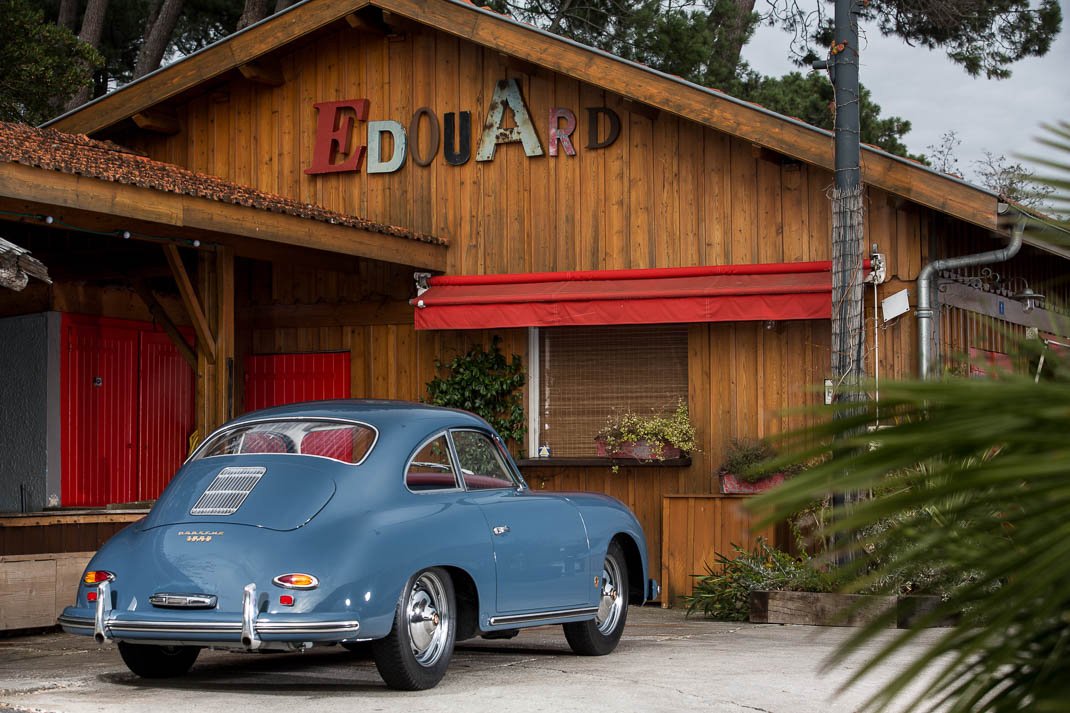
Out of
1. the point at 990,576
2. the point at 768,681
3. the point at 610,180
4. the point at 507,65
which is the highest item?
the point at 507,65

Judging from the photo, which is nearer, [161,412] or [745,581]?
[745,581]

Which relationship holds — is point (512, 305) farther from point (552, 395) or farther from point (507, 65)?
point (507, 65)

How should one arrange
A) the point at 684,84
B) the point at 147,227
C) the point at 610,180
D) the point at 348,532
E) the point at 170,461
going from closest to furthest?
1. the point at 348,532
2. the point at 147,227
3. the point at 684,84
4. the point at 610,180
5. the point at 170,461

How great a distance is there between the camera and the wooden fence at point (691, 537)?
1270cm

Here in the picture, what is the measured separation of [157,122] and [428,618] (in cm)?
1035

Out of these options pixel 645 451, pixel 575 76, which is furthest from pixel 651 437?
pixel 575 76

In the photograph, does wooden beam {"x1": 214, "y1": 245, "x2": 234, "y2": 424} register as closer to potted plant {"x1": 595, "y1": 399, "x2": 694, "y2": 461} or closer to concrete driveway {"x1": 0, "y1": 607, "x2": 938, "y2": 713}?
concrete driveway {"x1": 0, "y1": 607, "x2": 938, "y2": 713}

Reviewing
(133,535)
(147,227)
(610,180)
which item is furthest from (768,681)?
(610,180)

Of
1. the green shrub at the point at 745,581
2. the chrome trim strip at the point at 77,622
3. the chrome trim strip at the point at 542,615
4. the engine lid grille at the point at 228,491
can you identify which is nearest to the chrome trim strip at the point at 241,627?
the chrome trim strip at the point at 77,622

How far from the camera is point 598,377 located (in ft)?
46.4

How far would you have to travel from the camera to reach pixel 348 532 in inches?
273

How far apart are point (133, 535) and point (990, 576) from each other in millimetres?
6853

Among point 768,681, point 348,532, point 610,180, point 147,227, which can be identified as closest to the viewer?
point 348,532

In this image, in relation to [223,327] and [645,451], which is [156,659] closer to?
[223,327]
